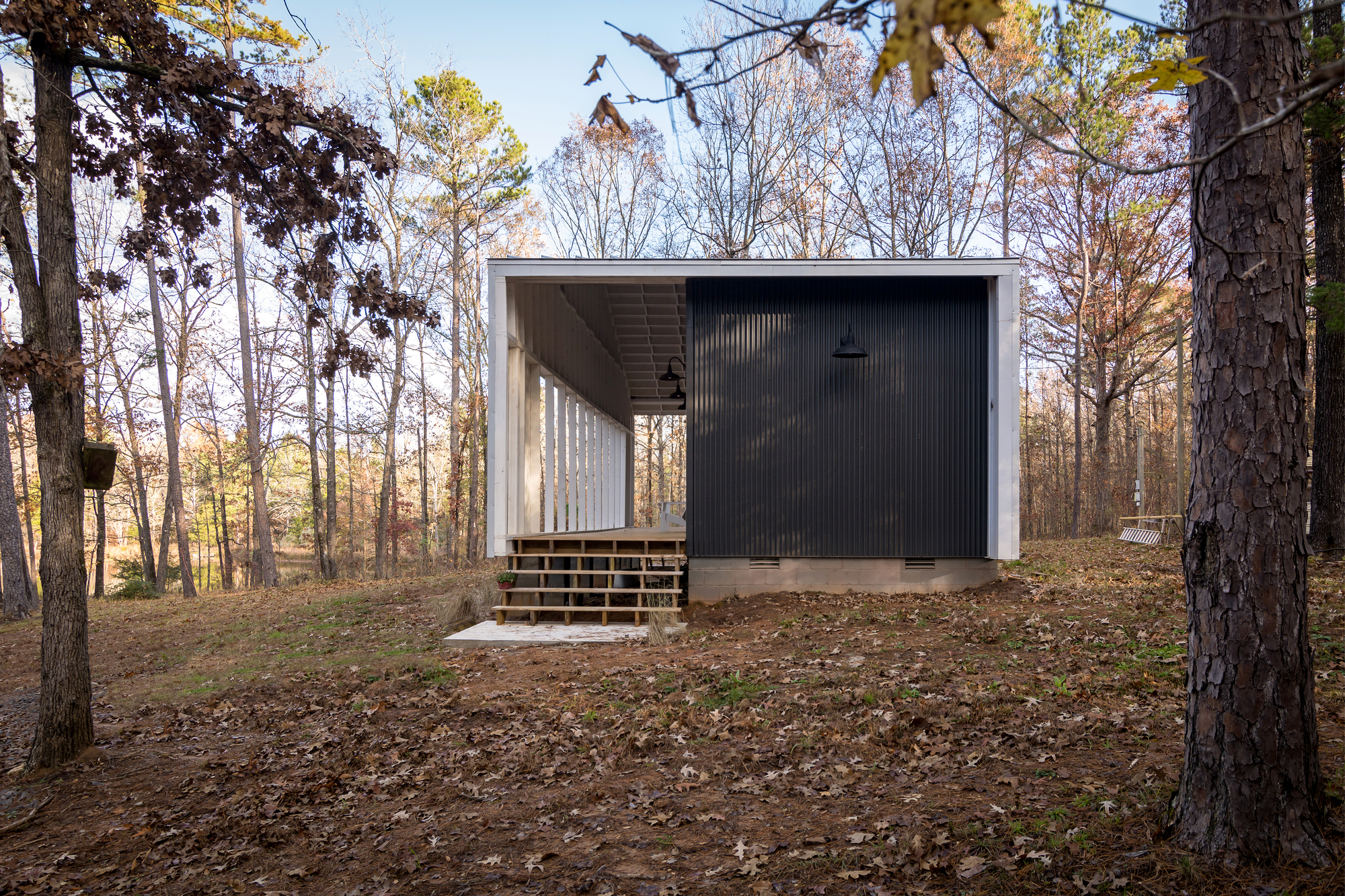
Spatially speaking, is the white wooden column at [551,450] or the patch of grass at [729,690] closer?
the patch of grass at [729,690]

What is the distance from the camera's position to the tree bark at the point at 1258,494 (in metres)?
2.87

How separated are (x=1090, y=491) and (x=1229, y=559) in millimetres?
25447

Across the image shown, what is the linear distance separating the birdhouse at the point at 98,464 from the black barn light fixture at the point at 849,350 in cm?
698

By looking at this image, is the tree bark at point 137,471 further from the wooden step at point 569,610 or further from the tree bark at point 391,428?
the wooden step at point 569,610

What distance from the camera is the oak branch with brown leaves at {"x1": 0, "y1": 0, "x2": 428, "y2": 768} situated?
526 centimetres

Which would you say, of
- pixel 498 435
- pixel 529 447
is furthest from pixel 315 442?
pixel 498 435

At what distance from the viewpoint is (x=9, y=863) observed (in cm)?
412

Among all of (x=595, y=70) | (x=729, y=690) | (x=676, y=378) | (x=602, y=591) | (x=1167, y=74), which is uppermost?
(x=676, y=378)

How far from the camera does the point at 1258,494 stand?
9.46ft

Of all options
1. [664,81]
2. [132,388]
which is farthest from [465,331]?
[664,81]

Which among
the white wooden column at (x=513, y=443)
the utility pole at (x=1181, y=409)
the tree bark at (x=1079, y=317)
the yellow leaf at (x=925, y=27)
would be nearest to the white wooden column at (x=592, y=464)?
the white wooden column at (x=513, y=443)

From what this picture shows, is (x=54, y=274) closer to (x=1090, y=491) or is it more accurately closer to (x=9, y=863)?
(x=9, y=863)

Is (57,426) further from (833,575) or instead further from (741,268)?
(833,575)

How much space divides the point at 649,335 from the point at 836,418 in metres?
7.12
